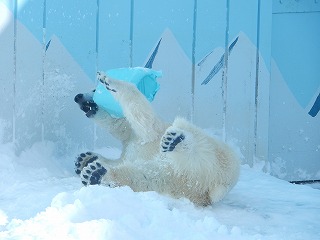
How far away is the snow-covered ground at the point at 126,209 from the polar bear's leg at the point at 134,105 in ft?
0.82

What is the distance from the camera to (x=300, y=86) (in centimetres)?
275

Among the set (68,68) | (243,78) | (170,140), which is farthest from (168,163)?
(243,78)

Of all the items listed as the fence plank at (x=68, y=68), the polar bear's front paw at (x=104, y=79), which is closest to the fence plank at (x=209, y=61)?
the fence plank at (x=68, y=68)

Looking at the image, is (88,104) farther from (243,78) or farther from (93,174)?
(243,78)

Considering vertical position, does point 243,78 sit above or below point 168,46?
below

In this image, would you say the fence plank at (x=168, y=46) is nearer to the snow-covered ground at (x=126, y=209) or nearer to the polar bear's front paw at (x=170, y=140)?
the snow-covered ground at (x=126, y=209)

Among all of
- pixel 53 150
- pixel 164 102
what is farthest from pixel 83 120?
pixel 164 102

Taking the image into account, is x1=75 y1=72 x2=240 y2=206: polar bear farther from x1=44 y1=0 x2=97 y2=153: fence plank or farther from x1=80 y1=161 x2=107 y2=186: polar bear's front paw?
x1=44 y1=0 x2=97 y2=153: fence plank

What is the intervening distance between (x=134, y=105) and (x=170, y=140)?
245mm

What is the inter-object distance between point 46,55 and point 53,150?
1.22 feet

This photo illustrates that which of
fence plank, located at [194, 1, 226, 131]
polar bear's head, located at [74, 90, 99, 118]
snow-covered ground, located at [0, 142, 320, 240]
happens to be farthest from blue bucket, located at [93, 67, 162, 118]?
fence plank, located at [194, 1, 226, 131]

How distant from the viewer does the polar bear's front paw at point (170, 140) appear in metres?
1.59

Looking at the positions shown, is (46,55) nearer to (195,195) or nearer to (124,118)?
(124,118)

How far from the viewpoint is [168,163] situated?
172 centimetres
